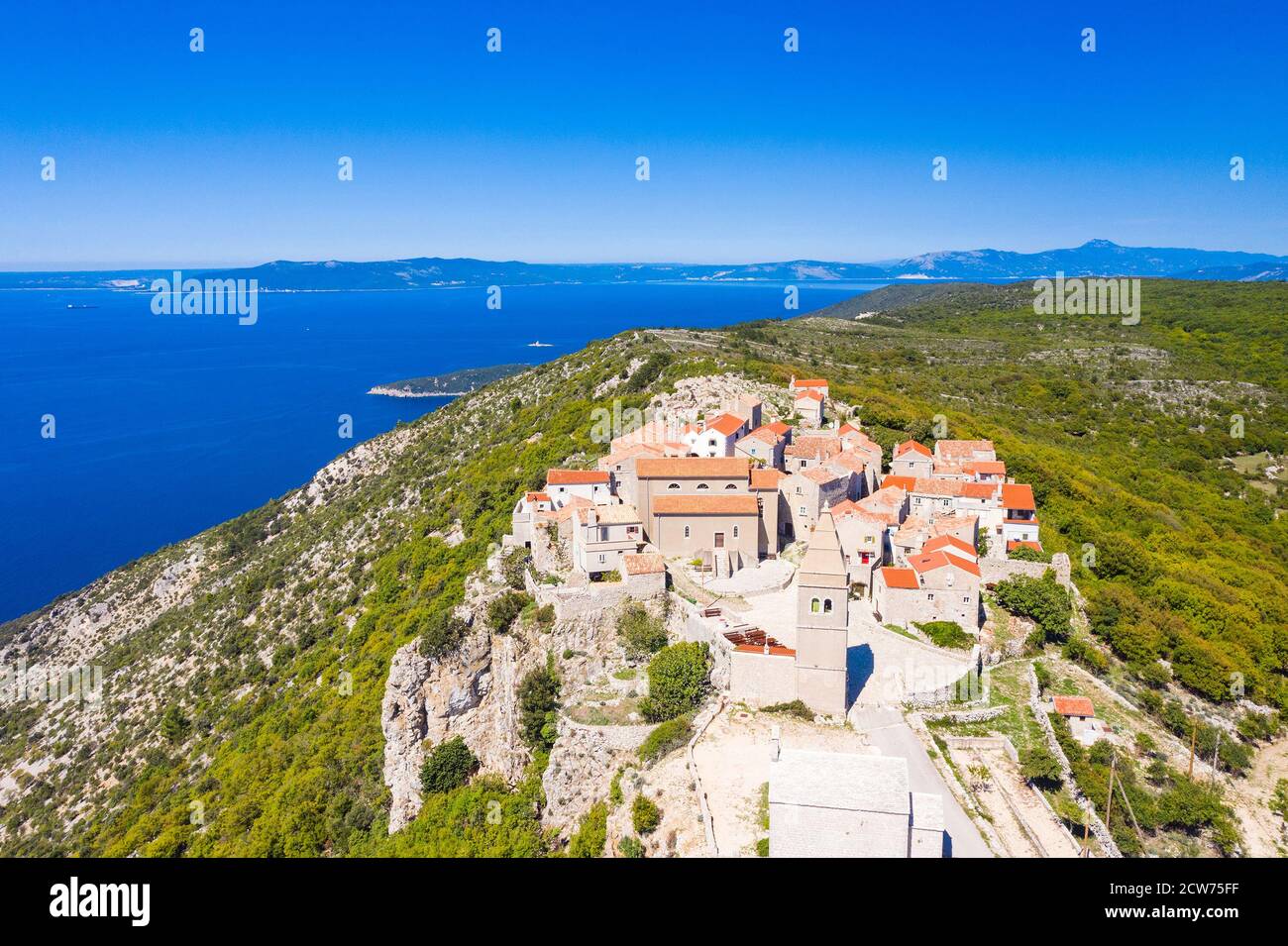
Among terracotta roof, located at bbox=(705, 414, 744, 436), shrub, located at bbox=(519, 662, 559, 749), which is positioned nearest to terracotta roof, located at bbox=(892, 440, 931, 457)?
terracotta roof, located at bbox=(705, 414, 744, 436)

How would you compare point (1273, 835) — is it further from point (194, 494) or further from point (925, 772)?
point (194, 494)

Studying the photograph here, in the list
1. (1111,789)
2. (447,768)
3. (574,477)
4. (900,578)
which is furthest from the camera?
(574,477)

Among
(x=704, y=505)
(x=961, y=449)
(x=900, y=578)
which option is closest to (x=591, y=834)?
(x=900, y=578)

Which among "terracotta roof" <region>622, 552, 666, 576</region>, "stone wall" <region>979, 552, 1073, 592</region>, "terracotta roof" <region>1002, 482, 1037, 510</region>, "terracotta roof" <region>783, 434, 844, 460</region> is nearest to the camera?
"terracotta roof" <region>622, 552, 666, 576</region>

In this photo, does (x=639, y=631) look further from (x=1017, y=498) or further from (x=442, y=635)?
(x=1017, y=498)

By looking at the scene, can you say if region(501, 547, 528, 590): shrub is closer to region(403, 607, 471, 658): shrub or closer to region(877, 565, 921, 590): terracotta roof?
region(403, 607, 471, 658): shrub
